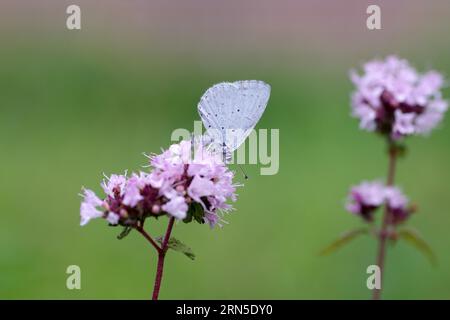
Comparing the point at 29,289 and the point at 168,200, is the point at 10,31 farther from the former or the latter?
the point at 168,200

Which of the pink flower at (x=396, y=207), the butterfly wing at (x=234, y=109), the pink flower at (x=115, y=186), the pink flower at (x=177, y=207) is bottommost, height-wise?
the pink flower at (x=177, y=207)

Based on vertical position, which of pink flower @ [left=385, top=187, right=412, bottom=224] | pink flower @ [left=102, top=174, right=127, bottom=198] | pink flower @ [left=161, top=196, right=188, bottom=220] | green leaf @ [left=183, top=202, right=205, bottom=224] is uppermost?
pink flower @ [left=385, top=187, right=412, bottom=224]

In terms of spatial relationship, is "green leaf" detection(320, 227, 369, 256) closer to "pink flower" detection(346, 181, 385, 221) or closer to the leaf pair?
the leaf pair

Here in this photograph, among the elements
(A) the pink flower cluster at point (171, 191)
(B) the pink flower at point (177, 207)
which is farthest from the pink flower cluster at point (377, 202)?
(B) the pink flower at point (177, 207)

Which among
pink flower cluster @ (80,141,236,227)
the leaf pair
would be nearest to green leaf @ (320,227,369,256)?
the leaf pair

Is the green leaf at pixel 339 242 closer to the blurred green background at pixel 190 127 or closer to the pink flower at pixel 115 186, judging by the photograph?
the blurred green background at pixel 190 127

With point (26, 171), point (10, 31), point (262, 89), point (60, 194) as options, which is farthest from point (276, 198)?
point (10, 31)
